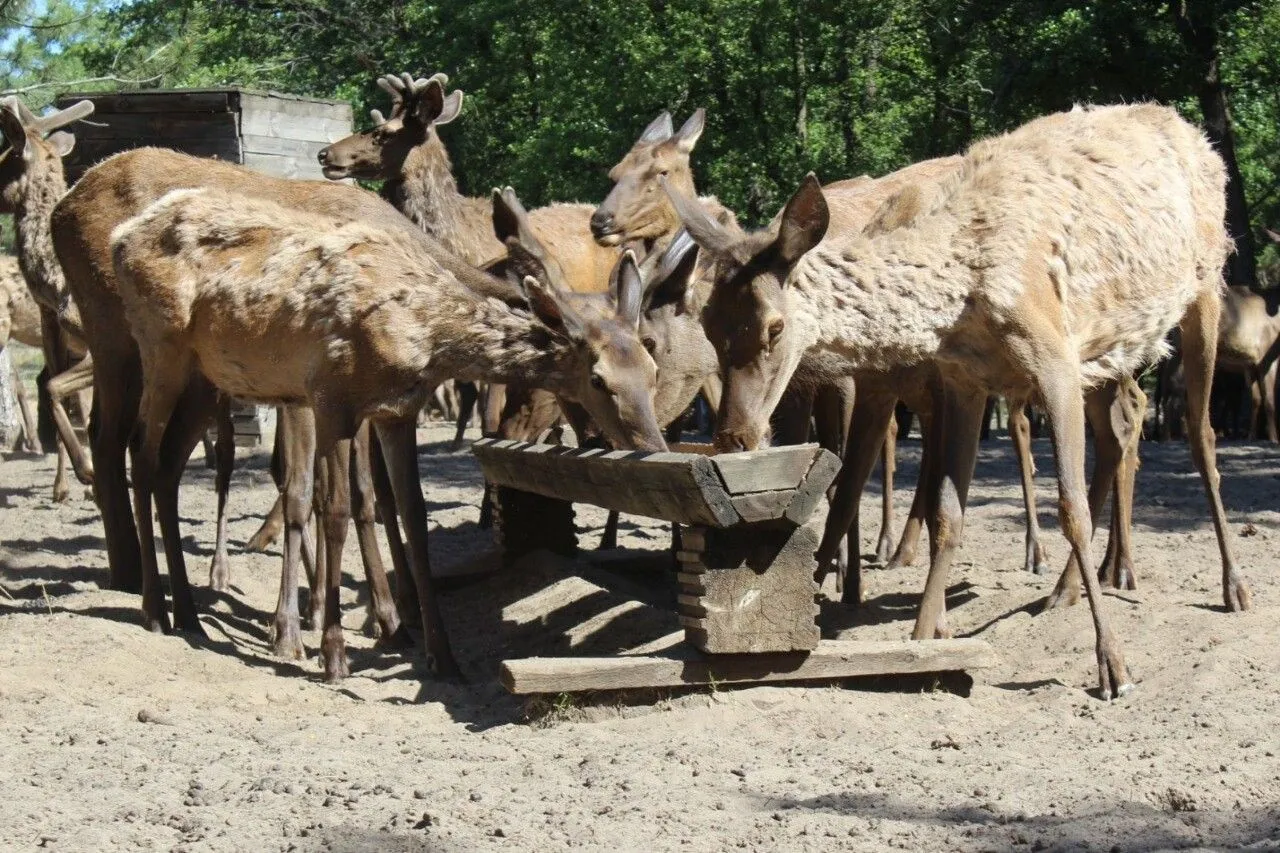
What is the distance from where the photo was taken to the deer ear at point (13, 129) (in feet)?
35.3

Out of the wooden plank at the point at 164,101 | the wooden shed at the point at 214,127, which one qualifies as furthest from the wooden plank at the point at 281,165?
the wooden plank at the point at 164,101

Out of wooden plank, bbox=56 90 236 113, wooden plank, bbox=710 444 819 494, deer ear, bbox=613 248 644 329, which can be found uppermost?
wooden plank, bbox=56 90 236 113

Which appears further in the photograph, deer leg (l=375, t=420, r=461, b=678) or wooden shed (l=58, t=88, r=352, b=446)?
wooden shed (l=58, t=88, r=352, b=446)

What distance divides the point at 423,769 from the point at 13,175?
735cm

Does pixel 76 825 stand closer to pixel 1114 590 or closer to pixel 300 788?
pixel 300 788

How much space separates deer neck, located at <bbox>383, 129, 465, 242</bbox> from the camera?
10117 mm

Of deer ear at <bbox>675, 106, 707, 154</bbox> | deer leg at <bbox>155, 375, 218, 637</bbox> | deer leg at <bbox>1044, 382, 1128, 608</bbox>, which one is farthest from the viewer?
deer ear at <bbox>675, 106, 707, 154</bbox>

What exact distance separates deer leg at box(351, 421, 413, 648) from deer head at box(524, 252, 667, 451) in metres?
1.32

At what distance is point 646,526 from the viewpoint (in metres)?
12.1

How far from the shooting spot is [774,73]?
22188 millimetres

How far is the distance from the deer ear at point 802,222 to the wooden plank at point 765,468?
1.19 meters

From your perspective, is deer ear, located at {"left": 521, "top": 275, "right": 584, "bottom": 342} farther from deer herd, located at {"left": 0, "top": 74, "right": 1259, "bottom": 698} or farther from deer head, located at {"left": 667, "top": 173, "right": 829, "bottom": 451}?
deer head, located at {"left": 667, "top": 173, "right": 829, "bottom": 451}

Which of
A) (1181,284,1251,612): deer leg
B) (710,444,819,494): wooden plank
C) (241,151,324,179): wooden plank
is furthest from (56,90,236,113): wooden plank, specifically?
(710,444,819,494): wooden plank

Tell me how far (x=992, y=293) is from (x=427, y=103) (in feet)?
15.6
